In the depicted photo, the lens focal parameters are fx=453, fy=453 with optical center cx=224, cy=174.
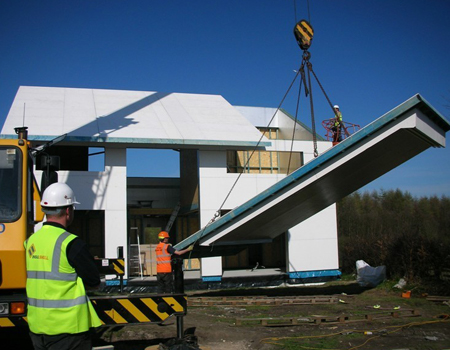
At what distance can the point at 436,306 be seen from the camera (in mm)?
10984

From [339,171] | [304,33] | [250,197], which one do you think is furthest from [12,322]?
[250,197]

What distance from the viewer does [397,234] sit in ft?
62.1

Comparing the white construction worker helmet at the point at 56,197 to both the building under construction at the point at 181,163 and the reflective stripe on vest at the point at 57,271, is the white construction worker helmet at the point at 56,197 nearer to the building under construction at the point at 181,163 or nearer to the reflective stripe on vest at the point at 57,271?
the reflective stripe on vest at the point at 57,271

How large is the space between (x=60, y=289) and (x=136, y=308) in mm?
2009

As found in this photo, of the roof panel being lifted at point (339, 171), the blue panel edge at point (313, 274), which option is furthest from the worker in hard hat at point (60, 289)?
the blue panel edge at point (313, 274)

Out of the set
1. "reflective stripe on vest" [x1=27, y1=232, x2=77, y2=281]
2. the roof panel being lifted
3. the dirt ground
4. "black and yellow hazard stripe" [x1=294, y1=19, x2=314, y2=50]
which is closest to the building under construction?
the roof panel being lifted

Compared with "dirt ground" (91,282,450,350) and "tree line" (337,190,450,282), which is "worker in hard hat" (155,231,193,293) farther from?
"tree line" (337,190,450,282)

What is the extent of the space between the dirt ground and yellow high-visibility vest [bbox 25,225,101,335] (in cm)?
365

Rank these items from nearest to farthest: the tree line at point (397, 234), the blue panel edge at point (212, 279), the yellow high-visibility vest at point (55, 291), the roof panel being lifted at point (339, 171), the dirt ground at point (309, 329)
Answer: the yellow high-visibility vest at point (55, 291) → the dirt ground at point (309, 329) → the roof panel being lifted at point (339, 171) → the tree line at point (397, 234) → the blue panel edge at point (212, 279)

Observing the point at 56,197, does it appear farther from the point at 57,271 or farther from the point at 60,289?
the point at 60,289

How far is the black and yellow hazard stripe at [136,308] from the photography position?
5027 millimetres

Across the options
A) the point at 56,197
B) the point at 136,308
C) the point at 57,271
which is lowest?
the point at 136,308

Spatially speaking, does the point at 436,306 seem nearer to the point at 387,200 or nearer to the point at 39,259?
the point at 39,259

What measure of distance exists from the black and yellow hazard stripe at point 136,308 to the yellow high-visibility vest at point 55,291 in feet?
5.63
